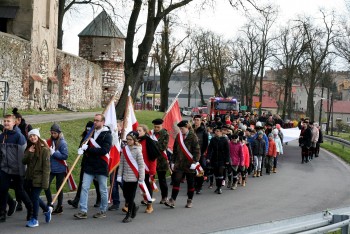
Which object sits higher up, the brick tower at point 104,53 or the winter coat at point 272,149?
the brick tower at point 104,53

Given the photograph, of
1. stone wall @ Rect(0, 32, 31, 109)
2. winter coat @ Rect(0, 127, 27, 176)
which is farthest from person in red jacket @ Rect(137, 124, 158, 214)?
stone wall @ Rect(0, 32, 31, 109)

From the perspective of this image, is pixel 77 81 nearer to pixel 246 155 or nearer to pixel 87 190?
pixel 246 155

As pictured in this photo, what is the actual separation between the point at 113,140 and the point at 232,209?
2.93 meters

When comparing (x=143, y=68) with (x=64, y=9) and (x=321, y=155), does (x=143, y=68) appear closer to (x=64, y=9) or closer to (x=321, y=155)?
(x=321, y=155)

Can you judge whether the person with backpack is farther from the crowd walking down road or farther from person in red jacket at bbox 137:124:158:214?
person in red jacket at bbox 137:124:158:214

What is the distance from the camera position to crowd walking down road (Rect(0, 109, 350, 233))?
1100cm


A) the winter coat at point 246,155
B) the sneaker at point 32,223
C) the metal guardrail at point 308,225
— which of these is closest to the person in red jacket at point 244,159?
the winter coat at point 246,155

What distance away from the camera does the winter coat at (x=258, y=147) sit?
21031 mm

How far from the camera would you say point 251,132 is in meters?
21.2

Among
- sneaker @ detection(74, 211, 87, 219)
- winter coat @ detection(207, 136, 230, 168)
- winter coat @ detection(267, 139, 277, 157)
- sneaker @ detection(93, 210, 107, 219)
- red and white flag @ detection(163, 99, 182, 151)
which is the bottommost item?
sneaker @ detection(93, 210, 107, 219)

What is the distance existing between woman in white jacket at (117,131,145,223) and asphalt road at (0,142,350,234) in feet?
1.33

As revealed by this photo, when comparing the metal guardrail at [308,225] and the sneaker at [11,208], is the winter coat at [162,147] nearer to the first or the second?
the sneaker at [11,208]

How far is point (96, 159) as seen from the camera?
1170cm

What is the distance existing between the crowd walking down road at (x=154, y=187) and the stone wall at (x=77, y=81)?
27.9 metres
